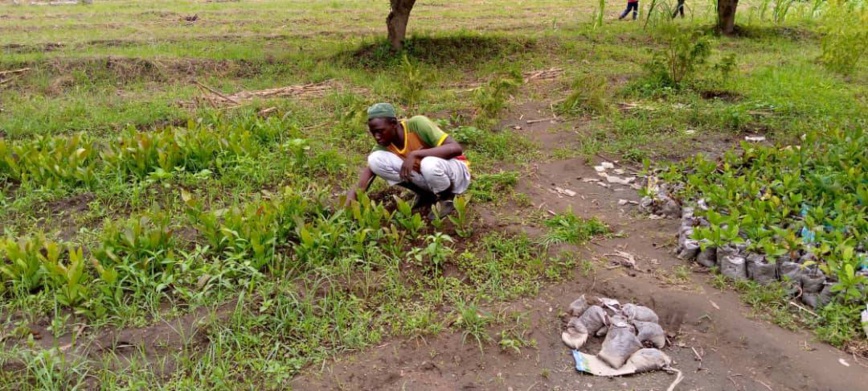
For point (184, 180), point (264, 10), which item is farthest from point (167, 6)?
point (184, 180)

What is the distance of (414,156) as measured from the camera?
4094 millimetres

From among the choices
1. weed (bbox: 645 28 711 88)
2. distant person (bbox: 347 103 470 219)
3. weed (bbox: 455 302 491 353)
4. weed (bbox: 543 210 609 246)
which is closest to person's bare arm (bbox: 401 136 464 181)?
distant person (bbox: 347 103 470 219)

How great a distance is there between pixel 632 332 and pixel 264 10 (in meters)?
13.8

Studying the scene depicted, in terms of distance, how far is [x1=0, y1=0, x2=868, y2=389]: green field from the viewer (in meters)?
3.38

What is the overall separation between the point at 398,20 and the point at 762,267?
22.9ft

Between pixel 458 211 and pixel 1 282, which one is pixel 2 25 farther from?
pixel 458 211

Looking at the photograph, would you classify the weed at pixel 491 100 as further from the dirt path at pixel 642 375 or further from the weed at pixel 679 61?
the dirt path at pixel 642 375

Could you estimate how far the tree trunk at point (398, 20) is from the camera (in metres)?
9.35

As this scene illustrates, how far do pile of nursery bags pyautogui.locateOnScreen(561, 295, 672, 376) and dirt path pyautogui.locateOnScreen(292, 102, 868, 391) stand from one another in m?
0.05

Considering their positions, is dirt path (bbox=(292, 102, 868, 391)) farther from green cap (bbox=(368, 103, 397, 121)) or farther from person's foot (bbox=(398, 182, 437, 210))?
green cap (bbox=(368, 103, 397, 121))

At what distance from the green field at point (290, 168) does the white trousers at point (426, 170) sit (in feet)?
0.81

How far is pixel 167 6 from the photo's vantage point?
609 inches

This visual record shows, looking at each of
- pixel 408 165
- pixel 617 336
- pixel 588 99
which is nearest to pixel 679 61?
pixel 588 99

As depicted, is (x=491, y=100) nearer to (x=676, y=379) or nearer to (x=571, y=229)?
(x=571, y=229)
